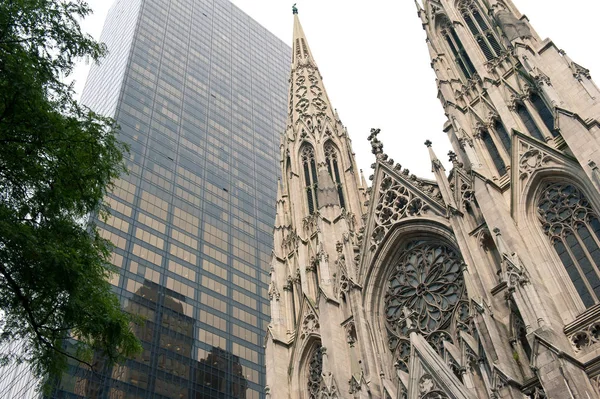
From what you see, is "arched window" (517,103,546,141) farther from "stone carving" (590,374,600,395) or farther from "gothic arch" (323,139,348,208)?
"gothic arch" (323,139,348,208)

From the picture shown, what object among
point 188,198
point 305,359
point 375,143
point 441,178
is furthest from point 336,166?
Answer: point 188,198

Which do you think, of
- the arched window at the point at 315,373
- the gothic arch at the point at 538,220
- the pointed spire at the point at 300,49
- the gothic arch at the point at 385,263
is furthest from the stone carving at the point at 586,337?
the pointed spire at the point at 300,49

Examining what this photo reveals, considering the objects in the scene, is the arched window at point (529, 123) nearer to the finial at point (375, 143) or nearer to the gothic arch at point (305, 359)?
the finial at point (375, 143)

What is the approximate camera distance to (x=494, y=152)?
24.4 metres

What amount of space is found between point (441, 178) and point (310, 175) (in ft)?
40.7

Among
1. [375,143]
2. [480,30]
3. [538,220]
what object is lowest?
[538,220]

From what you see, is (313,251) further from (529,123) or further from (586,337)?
(586,337)

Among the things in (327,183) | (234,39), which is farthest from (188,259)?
(234,39)

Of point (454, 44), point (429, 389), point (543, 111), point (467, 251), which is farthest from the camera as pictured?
point (454, 44)

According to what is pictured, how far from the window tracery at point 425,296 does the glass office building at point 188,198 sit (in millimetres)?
16203

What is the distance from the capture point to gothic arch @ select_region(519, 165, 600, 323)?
736 inches

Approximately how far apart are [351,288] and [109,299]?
15547 millimetres

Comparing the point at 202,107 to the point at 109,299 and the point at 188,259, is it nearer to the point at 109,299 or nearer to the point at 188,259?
the point at 188,259

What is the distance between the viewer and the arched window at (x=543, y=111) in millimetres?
22781
